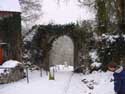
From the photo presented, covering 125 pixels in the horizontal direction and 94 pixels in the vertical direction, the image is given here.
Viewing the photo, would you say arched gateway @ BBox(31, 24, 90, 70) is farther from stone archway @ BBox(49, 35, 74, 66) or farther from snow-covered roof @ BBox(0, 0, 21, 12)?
stone archway @ BBox(49, 35, 74, 66)

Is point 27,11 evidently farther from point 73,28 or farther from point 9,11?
point 9,11

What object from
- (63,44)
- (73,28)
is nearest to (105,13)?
(73,28)

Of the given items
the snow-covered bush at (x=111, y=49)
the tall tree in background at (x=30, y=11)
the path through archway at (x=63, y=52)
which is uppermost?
the tall tree in background at (x=30, y=11)

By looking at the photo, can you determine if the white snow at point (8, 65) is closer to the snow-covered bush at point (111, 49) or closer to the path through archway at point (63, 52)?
the snow-covered bush at point (111, 49)

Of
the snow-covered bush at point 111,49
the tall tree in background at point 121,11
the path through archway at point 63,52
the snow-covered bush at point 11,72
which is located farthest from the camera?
the path through archway at point 63,52

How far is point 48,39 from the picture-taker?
96.1ft

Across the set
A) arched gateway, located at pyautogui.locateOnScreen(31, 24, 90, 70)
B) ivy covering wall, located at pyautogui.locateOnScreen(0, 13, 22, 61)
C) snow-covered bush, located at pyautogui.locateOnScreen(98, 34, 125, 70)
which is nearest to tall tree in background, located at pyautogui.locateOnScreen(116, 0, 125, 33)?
snow-covered bush, located at pyautogui.locateOnScreen(98, 34, 125, 70)

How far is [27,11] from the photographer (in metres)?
38.0

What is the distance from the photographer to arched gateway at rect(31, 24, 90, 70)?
2888 cm

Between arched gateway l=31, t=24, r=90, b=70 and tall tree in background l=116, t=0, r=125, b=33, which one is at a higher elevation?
tall tree in background l=116, t=0, r=125, b=33

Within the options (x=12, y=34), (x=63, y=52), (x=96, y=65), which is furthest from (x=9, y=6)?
(x=63, y=52)

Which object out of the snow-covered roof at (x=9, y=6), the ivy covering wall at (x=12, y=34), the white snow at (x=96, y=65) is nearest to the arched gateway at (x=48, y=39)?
the ivy covering wall at (x=12, y=34)

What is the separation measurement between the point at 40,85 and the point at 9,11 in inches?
288

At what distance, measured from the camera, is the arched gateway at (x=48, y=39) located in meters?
28.9
